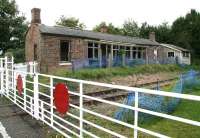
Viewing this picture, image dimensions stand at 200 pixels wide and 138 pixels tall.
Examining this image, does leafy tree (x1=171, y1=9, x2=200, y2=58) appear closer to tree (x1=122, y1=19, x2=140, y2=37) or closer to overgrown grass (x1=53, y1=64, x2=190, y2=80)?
tree (x1=122, y1=19, x2=140, y2=37)

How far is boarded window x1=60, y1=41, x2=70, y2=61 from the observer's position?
29498 mm

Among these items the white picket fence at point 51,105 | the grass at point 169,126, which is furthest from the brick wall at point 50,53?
the grass at point 169,126

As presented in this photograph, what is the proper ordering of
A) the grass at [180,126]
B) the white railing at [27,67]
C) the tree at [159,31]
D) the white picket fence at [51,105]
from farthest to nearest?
the tree at [159,31], the white railing at [27,67], the grass at [180,126], the white picket fence at [51,105]

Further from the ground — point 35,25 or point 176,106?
point 35,25

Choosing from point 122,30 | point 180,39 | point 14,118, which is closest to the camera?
point 14,118

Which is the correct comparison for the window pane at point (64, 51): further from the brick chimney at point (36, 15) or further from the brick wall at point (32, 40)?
the brick chimney at point (36, 15)

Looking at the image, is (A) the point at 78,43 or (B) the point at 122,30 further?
(B) the point at 122,30

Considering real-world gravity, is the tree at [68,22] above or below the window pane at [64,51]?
above

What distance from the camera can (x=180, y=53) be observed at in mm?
52281

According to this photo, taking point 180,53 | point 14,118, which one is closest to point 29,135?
point 14,118

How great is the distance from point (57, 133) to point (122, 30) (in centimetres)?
6914

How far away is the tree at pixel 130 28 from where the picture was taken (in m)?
74.0

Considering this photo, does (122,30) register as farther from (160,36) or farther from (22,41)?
(22,41)

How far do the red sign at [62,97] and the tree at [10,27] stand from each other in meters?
39.3
